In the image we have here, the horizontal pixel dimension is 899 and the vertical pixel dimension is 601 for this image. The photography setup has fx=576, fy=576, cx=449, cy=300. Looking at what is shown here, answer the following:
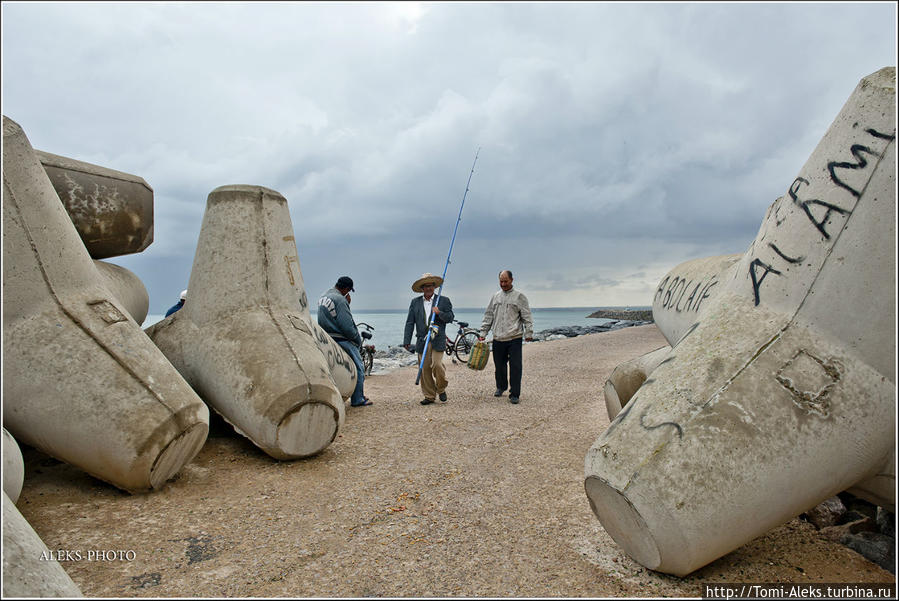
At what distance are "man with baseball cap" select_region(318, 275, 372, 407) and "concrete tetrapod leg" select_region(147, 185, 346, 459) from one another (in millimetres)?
907

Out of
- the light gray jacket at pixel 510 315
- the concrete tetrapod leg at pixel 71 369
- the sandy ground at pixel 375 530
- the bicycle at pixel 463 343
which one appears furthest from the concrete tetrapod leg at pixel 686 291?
the bicycle at pixel 463 343

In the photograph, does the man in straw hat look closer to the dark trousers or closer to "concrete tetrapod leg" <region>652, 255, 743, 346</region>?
the dark trousers

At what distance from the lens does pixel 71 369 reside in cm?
397

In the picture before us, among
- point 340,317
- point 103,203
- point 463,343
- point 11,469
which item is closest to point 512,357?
point 340,317

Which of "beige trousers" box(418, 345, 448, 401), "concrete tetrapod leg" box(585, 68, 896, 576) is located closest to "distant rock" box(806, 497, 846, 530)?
"concrete tetrapod leg" box(585, 68, 896, 576)

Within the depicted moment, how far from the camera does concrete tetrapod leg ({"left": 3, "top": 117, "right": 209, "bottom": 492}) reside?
3871mm

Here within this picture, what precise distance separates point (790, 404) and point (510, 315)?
5.13 meters

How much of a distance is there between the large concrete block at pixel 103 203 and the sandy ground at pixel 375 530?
95.6 inches

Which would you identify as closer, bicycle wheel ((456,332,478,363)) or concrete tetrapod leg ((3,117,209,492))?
concrete tetrapod leg ((3,117,209,492))

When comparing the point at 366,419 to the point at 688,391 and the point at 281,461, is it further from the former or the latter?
the point at 688,391

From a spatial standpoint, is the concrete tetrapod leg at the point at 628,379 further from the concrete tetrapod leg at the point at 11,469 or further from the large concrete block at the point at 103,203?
the large concrete block at the point at 103,203

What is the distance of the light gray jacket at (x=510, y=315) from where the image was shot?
7809 mm

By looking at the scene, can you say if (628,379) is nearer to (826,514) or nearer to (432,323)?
(826,514)

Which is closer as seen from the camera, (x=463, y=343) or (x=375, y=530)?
(x=375, y=530)
